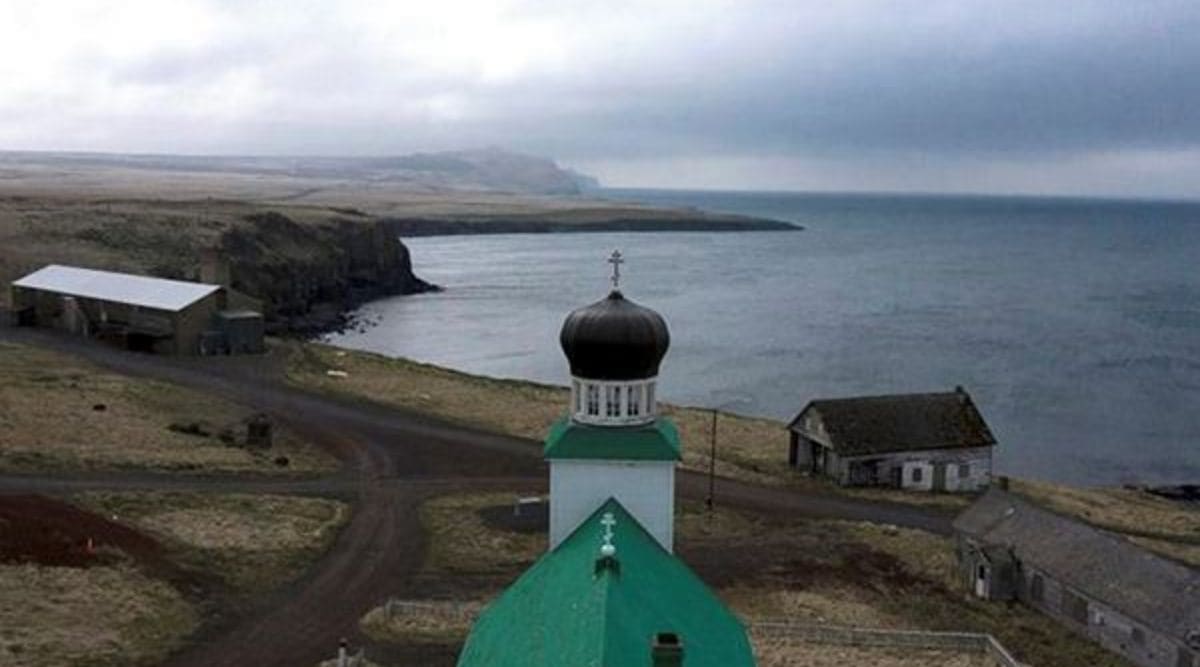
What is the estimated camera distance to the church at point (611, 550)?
56.6ft

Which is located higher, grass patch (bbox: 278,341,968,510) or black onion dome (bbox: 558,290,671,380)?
black onion dome (bbox: 558,290,671,380)

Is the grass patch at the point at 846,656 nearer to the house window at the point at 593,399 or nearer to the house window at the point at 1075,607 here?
the house window at the point at 1075,607

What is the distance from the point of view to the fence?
101ft

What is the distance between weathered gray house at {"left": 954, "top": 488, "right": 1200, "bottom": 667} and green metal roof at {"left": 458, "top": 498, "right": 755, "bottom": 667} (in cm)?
1490

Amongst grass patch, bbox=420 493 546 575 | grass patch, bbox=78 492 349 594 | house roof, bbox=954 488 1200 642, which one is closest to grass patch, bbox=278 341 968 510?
house roof, bbox=954 488 1200 642

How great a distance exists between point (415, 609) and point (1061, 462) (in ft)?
144

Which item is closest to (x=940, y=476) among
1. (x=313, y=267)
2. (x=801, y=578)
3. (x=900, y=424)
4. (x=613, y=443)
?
(x=900, y=424)

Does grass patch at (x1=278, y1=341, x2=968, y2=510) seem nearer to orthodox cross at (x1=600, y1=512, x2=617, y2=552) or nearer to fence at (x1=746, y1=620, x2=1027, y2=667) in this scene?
fence at (x1=746, y1=620, x2=1027, y2=667)

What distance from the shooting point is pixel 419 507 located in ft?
137

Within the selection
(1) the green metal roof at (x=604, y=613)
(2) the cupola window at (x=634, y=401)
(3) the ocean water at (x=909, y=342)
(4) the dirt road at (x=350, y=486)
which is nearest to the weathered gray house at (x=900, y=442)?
(4) the dirt road at (x=350, y=486)

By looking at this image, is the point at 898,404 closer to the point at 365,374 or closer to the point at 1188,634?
the point at 1188,634

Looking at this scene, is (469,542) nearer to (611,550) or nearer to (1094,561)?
(1094,561)

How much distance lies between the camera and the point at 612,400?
22781 mm

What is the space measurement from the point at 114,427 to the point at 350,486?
11154 millimetres
